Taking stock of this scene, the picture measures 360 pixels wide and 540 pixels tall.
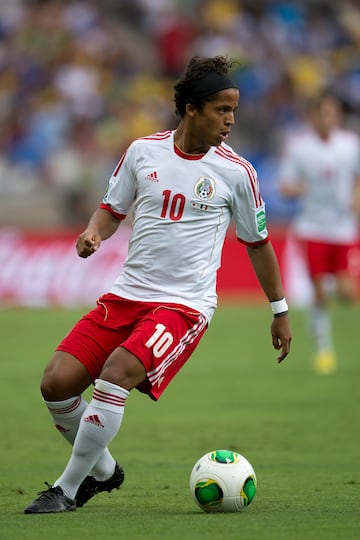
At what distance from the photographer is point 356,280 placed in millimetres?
→ 21875

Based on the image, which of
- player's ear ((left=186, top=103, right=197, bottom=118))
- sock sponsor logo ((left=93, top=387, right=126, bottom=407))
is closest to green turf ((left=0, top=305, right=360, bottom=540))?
sock sponsor logo ((left=93, top=387, right=126, bottom=407))

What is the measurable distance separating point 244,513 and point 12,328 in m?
12.5

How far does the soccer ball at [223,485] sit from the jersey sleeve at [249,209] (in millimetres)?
1290

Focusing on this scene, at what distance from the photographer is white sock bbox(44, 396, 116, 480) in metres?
6.69

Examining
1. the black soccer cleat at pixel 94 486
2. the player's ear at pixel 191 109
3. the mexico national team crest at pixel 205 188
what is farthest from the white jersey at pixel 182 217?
the black soccer cleat at pixel 94 486

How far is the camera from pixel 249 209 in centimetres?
679

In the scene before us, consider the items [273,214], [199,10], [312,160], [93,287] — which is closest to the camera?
[312,160]

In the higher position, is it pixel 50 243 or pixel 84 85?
pixel 84 85

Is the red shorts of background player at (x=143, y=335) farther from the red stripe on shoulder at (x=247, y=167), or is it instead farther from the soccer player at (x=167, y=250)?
the red stripe on shoulder at (x=247, y=167)

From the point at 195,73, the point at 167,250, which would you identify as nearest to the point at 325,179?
the point at 195,73

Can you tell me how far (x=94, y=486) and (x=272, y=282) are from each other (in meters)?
1.56

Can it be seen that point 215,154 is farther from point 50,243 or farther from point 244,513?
point 50,243

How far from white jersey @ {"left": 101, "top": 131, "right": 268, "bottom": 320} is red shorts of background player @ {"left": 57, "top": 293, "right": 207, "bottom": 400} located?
8 centimetres

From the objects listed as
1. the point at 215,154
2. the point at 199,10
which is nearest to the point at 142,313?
the point at 215,154
